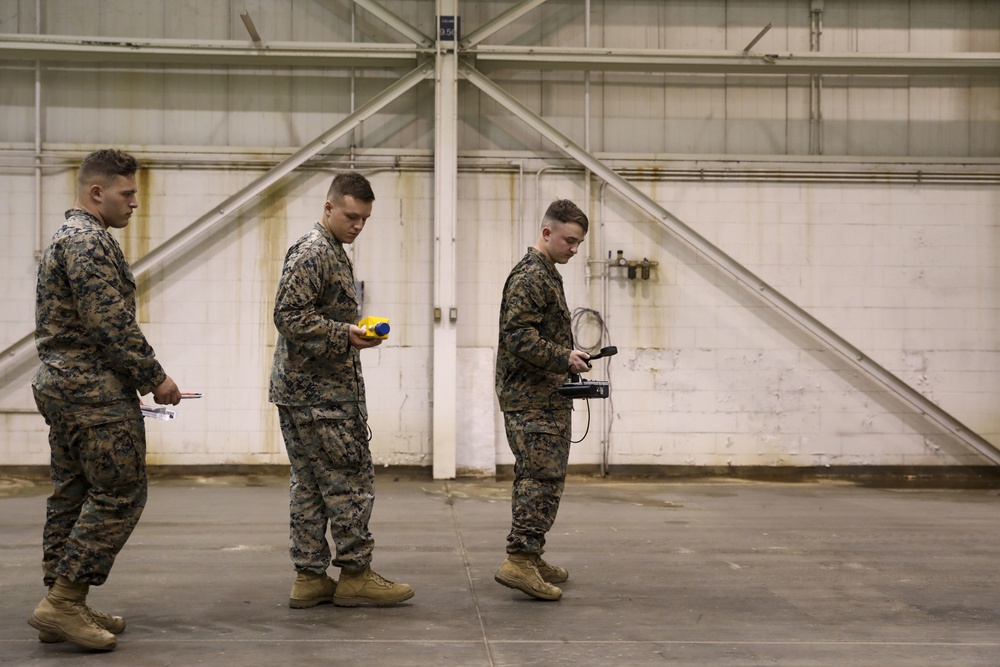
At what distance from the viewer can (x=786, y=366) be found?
8984mm

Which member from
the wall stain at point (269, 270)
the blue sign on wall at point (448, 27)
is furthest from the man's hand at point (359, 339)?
the blue sign on wall at point (448, 27)

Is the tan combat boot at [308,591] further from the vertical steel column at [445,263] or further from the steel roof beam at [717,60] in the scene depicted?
the steel roof beam at [717,60]

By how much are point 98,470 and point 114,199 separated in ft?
3.26

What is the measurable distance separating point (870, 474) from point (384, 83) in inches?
238

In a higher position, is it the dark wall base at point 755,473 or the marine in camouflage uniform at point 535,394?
the marine in camouflage uniform at point 535,394

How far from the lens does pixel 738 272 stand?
8.82 metres

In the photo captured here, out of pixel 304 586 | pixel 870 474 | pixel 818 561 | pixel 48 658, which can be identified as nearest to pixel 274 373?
pixel 304 586

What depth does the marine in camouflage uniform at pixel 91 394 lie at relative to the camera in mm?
3242

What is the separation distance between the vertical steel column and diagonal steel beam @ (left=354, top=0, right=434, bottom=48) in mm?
157

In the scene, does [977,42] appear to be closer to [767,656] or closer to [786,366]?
[786,366]

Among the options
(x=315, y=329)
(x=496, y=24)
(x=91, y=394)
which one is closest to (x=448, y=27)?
(x=496, y=24)

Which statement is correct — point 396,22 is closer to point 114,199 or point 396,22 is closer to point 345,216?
point 345,216

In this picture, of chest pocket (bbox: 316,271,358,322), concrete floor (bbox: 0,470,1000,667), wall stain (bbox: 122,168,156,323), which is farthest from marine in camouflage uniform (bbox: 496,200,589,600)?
wall stain (bbox: 122,168,156,323)

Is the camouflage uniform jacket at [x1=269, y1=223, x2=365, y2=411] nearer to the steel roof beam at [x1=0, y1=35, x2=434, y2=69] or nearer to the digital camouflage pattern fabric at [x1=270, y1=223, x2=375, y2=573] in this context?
the digital camouflage pattern fabric at [x1=270, y1=223, x2=375, y2=573]
